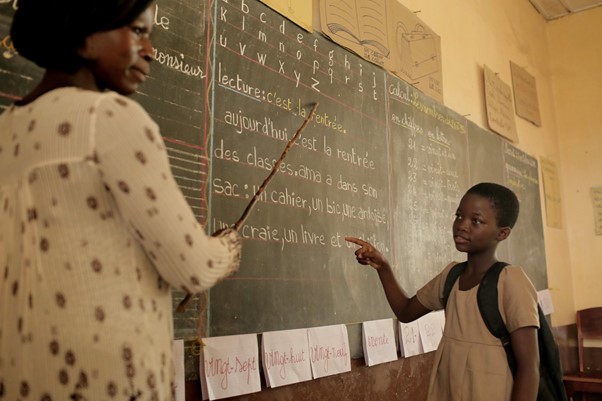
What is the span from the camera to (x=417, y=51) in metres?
2.99

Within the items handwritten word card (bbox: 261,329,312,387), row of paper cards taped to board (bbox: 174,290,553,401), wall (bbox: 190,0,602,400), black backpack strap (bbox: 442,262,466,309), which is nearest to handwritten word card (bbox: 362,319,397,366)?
row of paper cards taped to board (bbox: 174,290,553,401)

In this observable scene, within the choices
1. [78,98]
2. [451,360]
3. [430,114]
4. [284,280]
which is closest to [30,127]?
[78,98]

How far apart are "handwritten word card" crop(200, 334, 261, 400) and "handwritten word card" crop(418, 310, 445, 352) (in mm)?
1233

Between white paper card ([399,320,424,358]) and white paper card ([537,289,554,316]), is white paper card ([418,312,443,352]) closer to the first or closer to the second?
white paper card ([399,320,424,358])

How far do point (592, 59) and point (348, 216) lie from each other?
12.2 feet

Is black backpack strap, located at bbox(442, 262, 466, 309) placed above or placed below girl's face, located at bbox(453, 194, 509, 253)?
below

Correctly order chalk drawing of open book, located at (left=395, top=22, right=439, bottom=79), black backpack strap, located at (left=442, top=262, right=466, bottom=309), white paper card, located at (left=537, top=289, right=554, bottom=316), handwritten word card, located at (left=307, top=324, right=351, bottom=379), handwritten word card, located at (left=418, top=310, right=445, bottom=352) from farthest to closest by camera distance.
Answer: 1. white paper card, located at (left=537, top=289, right=554, bottom=316)
2. chalk drawing of open book, located at (left=395, top=22, right=439, bottom=79)
3. handwritten word card, located at (left=418, top=310, right=445, bottom=352)
4. handwritten word card, located at (left=307, top=324, right=351, bottom=379)
5. black backpack strap, located at (left=442, top=262, right=466, bottom=309)

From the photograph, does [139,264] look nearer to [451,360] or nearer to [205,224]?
[205,224]

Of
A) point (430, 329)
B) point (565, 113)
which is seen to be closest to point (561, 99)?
point (565, 113)

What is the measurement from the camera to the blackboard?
1633 mm

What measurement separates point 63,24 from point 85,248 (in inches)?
13.1

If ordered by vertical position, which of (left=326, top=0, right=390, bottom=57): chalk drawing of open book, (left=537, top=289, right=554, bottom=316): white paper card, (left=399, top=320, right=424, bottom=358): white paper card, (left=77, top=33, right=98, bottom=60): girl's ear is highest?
(left=326, top=0, right=390, bottom=57): chalk drawing of open book

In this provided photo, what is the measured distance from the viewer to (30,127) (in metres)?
0.80

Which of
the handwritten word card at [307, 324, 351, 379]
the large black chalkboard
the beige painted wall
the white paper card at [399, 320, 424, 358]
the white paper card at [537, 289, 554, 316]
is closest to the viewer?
the large black chalkboard
